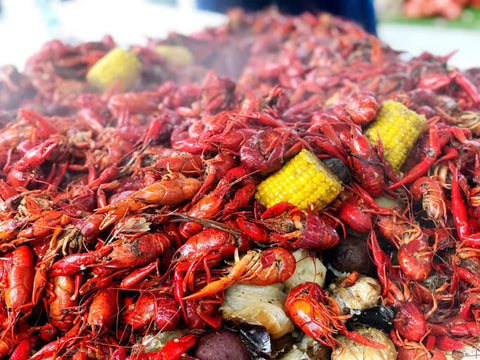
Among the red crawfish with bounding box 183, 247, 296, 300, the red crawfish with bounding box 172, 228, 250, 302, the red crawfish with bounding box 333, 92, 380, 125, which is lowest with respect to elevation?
the red crawfish with bounding box 183, 247, 296, 300

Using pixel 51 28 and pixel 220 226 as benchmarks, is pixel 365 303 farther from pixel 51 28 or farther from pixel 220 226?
pixel 51 28

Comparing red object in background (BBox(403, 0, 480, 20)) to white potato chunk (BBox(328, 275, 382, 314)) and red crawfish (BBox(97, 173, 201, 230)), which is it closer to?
white potato chunk (BBox(328, 275, 382, 314))

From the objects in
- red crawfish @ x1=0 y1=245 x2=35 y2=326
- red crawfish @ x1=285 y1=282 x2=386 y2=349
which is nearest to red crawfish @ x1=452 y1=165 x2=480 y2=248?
red crawfish @ x1=285 y1=282 x2=386 y2=349

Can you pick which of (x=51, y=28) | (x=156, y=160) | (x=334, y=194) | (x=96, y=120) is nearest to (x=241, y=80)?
(x=96, y=120)

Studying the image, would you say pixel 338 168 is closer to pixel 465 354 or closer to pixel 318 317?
pixel 318 317

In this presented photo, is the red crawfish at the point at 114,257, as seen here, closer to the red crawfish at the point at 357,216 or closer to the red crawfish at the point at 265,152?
the red crawfish at the point at 265,152

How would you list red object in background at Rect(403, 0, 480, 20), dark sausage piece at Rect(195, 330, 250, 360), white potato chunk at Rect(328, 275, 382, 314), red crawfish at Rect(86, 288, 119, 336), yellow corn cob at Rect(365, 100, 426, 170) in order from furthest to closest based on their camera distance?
red object in background at Rect(403, 0, 480, 20) < yellow corn cob at Rect(365, 100, 426, 170) < white potato chunk at Rect(328, 275, 382, 314) < red crawfish at Rect(86, 288, 119, 336) < dark sausage piece at Rect(195, 330, 250, 360)

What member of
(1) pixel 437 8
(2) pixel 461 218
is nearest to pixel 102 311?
(2) pixel 461 218
